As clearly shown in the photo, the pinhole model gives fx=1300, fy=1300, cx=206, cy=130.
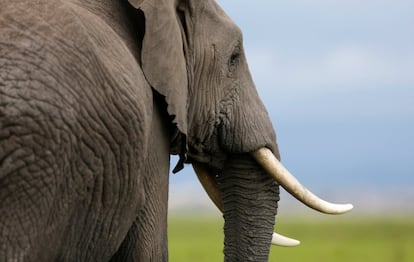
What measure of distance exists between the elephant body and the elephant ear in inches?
2.5

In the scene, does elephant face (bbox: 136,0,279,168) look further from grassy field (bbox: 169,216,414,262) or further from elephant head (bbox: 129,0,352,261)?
grassy field (bbox: 169,216,414,262)

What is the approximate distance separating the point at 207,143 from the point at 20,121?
1.51m

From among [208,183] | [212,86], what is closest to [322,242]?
[208,183]

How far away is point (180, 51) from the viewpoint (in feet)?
15.5

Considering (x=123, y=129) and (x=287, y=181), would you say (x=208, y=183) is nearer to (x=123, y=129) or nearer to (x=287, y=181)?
(x=287, y=181)

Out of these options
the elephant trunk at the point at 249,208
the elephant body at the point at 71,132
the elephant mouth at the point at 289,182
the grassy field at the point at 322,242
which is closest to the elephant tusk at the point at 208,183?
the elephant trunk at the point at 249,208

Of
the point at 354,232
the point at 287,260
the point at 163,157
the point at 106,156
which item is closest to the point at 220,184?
the point at 163,157

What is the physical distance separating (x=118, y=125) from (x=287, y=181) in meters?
1.26

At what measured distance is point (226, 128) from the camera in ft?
16.8

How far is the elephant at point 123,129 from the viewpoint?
3.78m

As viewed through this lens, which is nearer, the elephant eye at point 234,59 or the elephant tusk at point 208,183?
the elephant eye at point 234,59

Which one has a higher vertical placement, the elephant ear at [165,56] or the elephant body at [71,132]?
the elephant ear at [165,56]

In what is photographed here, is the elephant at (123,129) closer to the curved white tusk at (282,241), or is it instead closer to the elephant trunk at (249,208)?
the elephant trunk at (249,208)

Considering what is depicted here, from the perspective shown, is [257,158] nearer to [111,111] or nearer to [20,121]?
[111,111]
